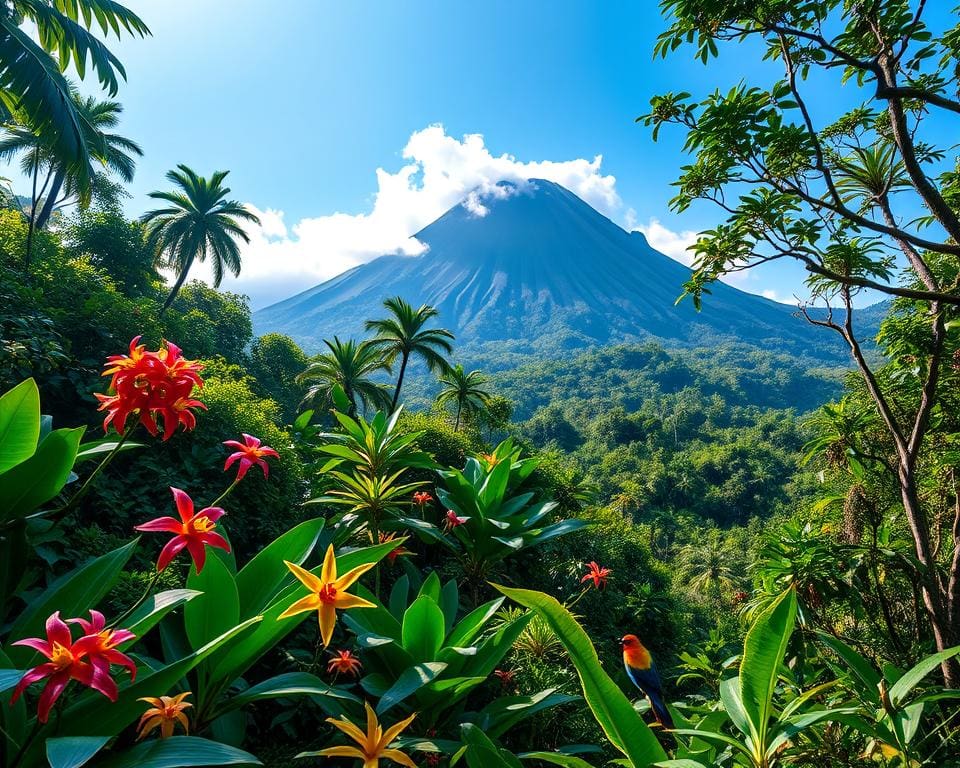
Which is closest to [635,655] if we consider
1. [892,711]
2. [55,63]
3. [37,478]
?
[892,711]

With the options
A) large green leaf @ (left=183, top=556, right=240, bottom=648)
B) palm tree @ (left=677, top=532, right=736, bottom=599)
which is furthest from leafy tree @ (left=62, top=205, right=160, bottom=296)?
palm tree @ (left=677, top=532, right=736, bottom=599)

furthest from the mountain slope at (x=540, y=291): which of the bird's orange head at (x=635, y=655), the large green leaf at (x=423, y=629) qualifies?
the bird's orange head at (x=635, y=655)

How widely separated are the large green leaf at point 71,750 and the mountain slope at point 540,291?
10121 centimetres

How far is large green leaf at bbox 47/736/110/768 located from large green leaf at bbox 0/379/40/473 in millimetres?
878

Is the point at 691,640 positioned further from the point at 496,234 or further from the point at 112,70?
the point at 496,234

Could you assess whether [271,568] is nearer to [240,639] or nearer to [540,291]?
[240,639]

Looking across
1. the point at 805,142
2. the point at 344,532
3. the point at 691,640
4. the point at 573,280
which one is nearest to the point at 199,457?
the point at 344,532

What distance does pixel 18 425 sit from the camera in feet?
4.75

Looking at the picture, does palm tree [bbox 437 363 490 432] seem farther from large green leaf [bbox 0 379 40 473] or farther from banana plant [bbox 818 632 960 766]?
large green leaf [bbox 0 379 40 473]

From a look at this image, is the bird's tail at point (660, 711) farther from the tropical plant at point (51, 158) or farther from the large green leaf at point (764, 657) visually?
the tropical plant at point (51, 158)

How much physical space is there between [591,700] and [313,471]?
313 cm

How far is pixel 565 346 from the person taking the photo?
11112 centimetres

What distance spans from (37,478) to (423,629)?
1370 millimetres

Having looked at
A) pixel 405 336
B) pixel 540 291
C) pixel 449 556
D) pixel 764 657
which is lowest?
pixel 449 556
